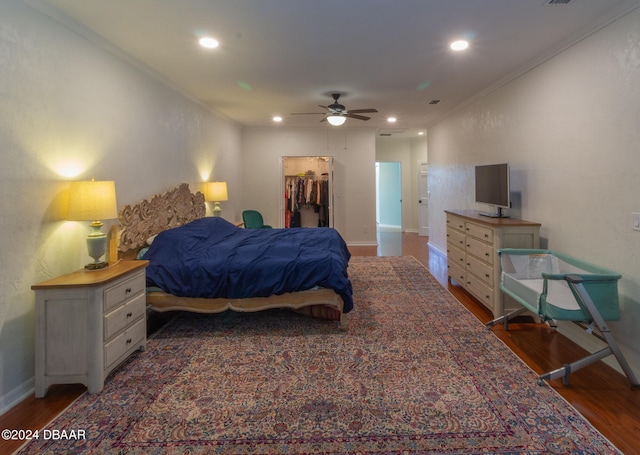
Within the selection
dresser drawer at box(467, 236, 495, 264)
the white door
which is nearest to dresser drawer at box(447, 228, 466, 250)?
dresser drawer at box(467, 236, 495, 264)

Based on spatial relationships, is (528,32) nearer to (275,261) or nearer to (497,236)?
(497,236)

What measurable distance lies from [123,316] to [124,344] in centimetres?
20

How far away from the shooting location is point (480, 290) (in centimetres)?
338

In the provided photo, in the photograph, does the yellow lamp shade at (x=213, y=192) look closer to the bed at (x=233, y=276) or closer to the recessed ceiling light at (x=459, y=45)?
the bed at (x=233, y=276)

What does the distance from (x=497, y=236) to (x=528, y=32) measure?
1.75 m

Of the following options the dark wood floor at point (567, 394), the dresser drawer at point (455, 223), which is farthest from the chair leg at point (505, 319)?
the dresser drawer at point (455, 223)

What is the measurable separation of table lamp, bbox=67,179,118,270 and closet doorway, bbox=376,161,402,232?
8.01 metres

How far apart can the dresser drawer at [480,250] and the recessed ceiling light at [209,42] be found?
3.17 meters

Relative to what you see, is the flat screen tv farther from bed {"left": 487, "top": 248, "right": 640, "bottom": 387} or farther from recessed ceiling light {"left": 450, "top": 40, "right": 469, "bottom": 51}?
recessed ceiling light {"left": 450, "top": 40, "right": 469, "bottom": 51}

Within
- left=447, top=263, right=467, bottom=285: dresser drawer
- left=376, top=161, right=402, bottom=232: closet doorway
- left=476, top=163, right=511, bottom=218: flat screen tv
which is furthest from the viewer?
left=376, top=161, right=402, bottom=232: closet doorway

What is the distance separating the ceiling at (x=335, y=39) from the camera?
7.54 ft

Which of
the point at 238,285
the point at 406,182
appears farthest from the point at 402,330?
the point at 406,182

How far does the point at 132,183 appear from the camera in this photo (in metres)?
3.20

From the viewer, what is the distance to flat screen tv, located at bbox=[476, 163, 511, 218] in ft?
11.3
